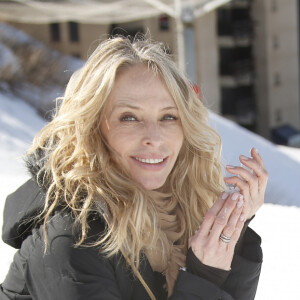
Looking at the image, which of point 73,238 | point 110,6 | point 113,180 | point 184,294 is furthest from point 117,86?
point 110,6

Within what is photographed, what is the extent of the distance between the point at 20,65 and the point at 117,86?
29.8 ft

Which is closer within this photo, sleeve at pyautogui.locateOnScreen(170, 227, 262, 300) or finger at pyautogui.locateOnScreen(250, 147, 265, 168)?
sleeve at pyautogui.locateOnScreen(170, 227, 262, 300)

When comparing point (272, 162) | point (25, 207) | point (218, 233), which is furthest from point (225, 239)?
point (272, 162)

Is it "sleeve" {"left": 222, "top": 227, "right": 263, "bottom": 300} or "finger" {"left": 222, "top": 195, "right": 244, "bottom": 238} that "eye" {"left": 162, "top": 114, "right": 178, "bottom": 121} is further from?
"sleeve" {"left": 222, "top": 227, "right": 263, "bottom": 300}

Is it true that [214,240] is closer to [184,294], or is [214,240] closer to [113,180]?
[184,294]

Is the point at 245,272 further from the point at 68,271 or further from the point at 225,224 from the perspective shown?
the point at 68,271

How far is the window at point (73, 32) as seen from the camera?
23969 millimetres

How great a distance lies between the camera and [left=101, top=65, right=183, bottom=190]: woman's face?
1652 millimetres

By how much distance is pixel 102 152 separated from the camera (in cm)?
168

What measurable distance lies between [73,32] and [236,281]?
2337 centimetres

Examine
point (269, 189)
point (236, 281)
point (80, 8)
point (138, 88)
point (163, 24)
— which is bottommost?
point (269, 189)

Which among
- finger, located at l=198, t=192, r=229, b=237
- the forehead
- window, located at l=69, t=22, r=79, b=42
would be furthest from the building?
finger, located at l=198, t=192, r=229, b=237

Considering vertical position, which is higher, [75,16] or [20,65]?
[75,16]

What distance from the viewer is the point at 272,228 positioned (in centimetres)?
325
